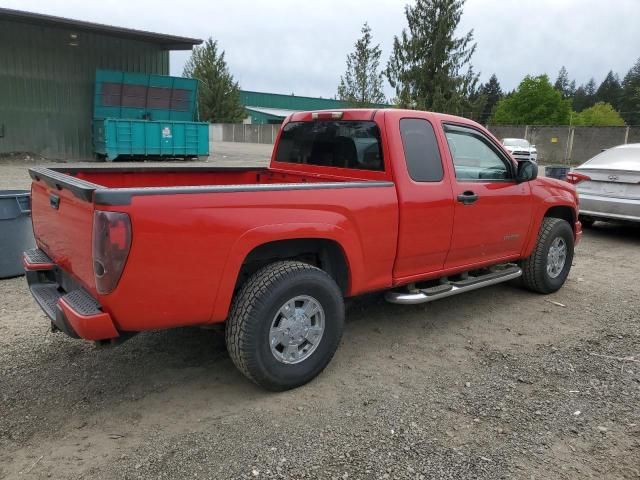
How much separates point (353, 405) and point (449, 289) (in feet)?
4.93

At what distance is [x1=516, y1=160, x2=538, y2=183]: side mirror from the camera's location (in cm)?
488

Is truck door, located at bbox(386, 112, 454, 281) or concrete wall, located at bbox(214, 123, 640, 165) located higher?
concrete wall, located at bbox(214, 123, 640, 165)

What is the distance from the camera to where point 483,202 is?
462 cm

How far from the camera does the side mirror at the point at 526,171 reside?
4.88m

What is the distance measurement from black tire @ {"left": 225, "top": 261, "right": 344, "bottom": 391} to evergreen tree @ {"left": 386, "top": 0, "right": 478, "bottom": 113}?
908 inches

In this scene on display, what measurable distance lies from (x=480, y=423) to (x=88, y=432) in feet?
7.51

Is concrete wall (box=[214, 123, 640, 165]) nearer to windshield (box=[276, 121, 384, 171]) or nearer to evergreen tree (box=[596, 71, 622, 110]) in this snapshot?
windshield (box=[276, 121, 384, 171])

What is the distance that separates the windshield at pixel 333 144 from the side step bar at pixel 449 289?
1.02 meters

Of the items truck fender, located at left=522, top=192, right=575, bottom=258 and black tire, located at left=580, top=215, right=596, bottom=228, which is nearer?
truck fender, located at left=522, top=192, right=575, bottom=258

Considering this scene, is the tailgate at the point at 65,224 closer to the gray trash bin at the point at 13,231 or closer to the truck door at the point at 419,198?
the gray trash bin at the point at 13,231

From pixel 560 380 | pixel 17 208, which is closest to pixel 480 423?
pixel 560 380

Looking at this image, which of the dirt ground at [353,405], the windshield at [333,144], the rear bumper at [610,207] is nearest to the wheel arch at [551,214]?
the dirt ground at [353,405]

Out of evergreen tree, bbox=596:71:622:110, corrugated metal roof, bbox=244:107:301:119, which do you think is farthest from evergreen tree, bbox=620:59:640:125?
corrugated metal roof, bbox=244:107:301:119

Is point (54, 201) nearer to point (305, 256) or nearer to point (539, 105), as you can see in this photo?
point (305, 256)
